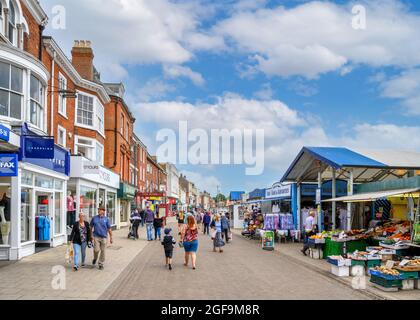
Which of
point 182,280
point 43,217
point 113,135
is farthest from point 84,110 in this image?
point 182,280

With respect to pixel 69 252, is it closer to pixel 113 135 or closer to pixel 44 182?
pixel 44 182

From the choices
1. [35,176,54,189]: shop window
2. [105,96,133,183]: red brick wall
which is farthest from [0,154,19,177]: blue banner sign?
[105,96,133,183]: red brick wall

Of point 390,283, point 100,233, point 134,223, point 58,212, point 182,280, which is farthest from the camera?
point 134,223

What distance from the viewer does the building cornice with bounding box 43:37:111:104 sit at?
68.1ft

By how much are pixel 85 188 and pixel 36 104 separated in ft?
28.7

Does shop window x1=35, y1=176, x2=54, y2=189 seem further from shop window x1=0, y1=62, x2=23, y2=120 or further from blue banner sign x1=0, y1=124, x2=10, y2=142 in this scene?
blue banner sign x1=0, y1=124, x2=10, y2=142

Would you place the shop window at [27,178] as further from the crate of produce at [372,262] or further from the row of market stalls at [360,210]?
the crate of produce at [372,262]

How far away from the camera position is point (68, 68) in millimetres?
24203

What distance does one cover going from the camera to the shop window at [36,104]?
53.9 feet

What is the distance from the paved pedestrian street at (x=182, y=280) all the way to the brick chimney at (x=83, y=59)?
58.4 ft

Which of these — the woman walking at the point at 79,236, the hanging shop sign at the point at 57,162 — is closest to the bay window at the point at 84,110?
the hanging shop sign at the point at 57,162

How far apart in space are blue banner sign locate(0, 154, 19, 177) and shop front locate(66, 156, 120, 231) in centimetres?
896

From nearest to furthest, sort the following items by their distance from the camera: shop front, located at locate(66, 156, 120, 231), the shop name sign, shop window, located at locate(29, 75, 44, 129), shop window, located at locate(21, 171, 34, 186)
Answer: shop window, located at locate(21, 171, 34, 186)
shop window, located at locate(29, 75, 44, 129)
shop front, located at locate(66, 156, 120, 231)
the shop name sign

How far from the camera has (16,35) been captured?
1667 cm
